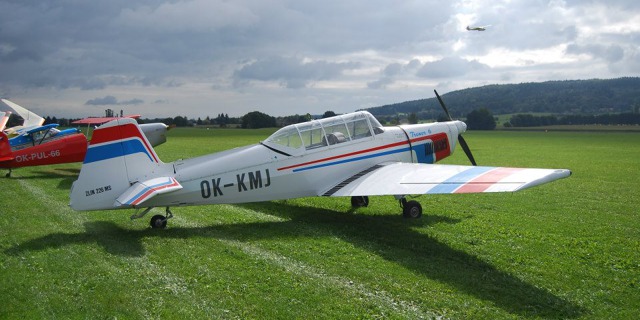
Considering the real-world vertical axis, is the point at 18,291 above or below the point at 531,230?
above

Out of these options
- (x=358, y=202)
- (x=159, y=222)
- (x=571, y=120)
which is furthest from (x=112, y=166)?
(x=571, y=120)

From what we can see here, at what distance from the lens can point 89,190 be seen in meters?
8.20

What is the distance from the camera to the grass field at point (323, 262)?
5.39 metres

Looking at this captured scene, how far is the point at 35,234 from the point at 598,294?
8900 millimetres

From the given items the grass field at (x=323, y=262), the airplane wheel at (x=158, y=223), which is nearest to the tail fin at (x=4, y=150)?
the grass field at (x=323, y=262)

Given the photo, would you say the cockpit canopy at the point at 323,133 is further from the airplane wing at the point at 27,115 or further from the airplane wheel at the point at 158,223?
the airplane wing at the point at 27,115

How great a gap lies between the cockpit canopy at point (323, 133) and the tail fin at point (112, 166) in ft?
7.87

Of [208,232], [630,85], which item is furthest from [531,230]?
[630,85]

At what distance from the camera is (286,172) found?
9.66 metres

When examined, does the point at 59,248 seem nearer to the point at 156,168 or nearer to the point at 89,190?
the point at 89,190

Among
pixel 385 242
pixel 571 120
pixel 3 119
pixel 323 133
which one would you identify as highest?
pixel 3 119

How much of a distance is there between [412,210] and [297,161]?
2.72 meters

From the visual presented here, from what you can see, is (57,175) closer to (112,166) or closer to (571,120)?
(112,166)

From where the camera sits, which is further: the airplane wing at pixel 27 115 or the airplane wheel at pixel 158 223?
the airplane wing at pixel 27 115
